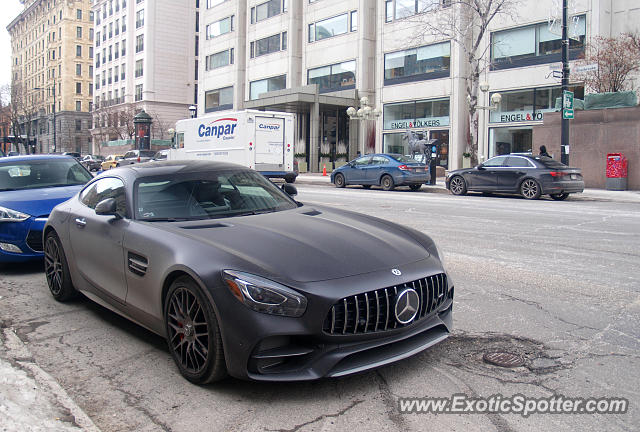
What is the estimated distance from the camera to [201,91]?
5969 cm

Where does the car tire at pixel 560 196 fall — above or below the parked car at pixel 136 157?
below

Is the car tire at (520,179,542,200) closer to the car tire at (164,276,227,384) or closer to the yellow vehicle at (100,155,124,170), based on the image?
the car tire at (164,276,227,384)

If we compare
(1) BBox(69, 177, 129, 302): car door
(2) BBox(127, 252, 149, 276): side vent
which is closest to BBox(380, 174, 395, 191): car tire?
(1) BBox(69, 177, 129, 302): car door

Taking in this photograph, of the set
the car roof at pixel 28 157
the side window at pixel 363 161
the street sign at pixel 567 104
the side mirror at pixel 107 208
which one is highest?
the street sign at pixel 567 104

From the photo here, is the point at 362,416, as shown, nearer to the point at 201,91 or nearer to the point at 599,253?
the point at 599,253

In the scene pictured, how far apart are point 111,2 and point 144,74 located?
16.7 m

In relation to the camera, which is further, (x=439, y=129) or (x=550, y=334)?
(x=439, y=129)

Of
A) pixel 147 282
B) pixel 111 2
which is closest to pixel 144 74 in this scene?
pixel 111 2

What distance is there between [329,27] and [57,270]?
41816 millimetres

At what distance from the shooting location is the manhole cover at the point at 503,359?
13.0 feet

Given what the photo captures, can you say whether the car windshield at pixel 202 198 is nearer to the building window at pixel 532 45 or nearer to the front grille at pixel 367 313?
the front grille at pixel 367 313

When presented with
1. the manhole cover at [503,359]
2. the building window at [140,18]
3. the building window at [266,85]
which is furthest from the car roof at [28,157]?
the building window at [140,18]

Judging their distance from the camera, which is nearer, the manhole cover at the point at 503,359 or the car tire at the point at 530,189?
the manhole cover at the point at 503,359

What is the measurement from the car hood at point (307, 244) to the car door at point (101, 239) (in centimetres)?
65
